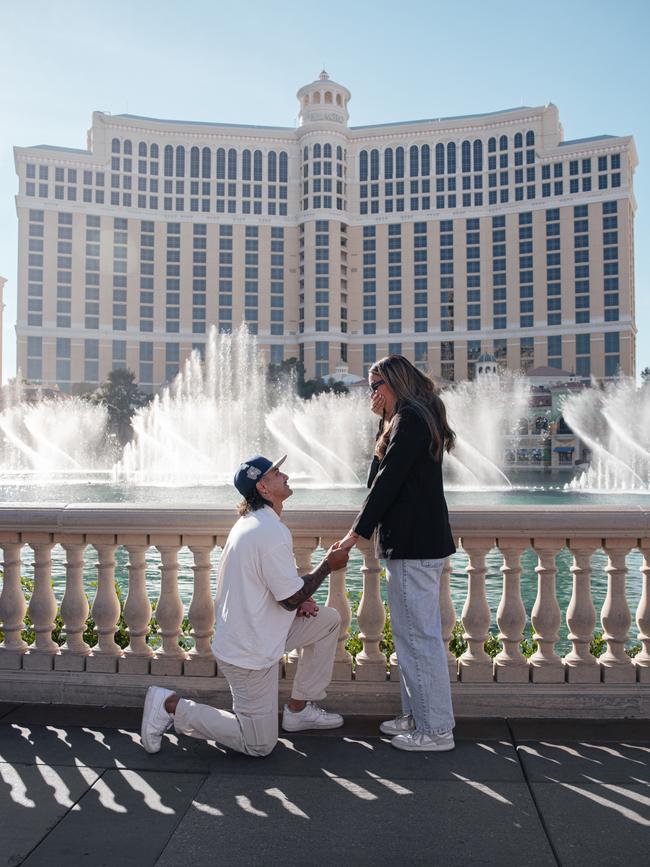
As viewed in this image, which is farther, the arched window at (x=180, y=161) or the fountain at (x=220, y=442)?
the arched window at (x=180, y=161)

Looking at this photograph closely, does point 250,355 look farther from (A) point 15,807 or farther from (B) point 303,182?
(A) point 15,807

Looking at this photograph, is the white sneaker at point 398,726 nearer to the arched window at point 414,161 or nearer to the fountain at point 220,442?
the fountain at point 220,442

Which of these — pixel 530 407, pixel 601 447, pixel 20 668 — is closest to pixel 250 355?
pixel 530 407

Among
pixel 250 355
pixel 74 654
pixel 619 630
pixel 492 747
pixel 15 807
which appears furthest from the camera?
pixel 250 355

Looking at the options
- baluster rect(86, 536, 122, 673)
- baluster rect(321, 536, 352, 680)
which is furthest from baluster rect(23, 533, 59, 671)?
baluster rect(321, 536, 352, 680)

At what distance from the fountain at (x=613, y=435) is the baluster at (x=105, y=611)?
28122mm

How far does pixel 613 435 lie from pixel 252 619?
1846 inches

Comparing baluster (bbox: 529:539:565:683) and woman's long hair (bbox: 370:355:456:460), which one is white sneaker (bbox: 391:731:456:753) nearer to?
baluster (bbox: 529:539:565:683)

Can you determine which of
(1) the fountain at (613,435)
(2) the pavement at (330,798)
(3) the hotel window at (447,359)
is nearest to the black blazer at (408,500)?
(2) the pavement at (330,798)

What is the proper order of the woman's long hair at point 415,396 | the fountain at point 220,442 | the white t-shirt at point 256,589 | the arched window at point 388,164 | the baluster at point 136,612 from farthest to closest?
the arched window at point 388,164
the fountain at point 220,442
the baluster at point 136,612
the woman's long hair at point 415,396
the white t-shirt at point 256,589

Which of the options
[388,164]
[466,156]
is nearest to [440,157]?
[466,156]

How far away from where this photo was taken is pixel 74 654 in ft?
14.2

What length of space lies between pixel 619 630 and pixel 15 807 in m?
2.95

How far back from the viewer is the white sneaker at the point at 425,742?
3568 millimetres
